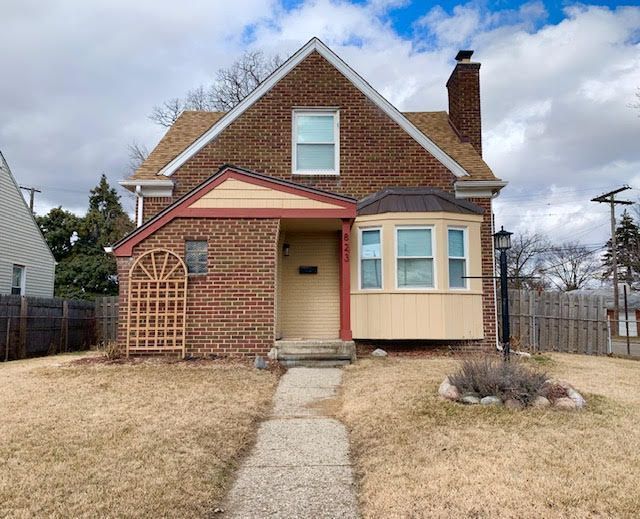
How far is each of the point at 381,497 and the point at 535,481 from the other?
1173mm

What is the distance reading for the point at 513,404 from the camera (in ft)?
19.0

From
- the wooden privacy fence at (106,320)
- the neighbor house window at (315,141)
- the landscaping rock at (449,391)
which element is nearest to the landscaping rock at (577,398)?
the landscaping rock at (449,391)

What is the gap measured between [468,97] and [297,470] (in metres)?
11.9

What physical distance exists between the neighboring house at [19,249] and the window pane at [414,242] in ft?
52.9

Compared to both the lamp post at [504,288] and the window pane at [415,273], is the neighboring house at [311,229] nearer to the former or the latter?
the window pane at [415,273]

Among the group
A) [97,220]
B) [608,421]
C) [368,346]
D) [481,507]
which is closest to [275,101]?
[368,346]

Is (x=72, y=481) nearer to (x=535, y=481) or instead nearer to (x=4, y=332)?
(x=535, y=481)

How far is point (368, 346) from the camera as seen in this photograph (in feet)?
36.2

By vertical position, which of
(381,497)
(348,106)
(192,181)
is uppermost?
(348,106)

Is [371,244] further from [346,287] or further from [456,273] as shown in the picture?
[456,273]

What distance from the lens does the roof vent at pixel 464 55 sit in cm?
1365

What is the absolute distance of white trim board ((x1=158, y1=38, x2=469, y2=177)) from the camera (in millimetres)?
11766

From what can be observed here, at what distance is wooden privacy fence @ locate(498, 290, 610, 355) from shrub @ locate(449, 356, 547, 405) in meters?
7.28

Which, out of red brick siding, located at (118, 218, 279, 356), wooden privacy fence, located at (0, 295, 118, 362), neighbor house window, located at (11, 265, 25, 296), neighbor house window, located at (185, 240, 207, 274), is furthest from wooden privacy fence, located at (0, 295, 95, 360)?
neighbor house window, located at (11, 265, 25, 296)
